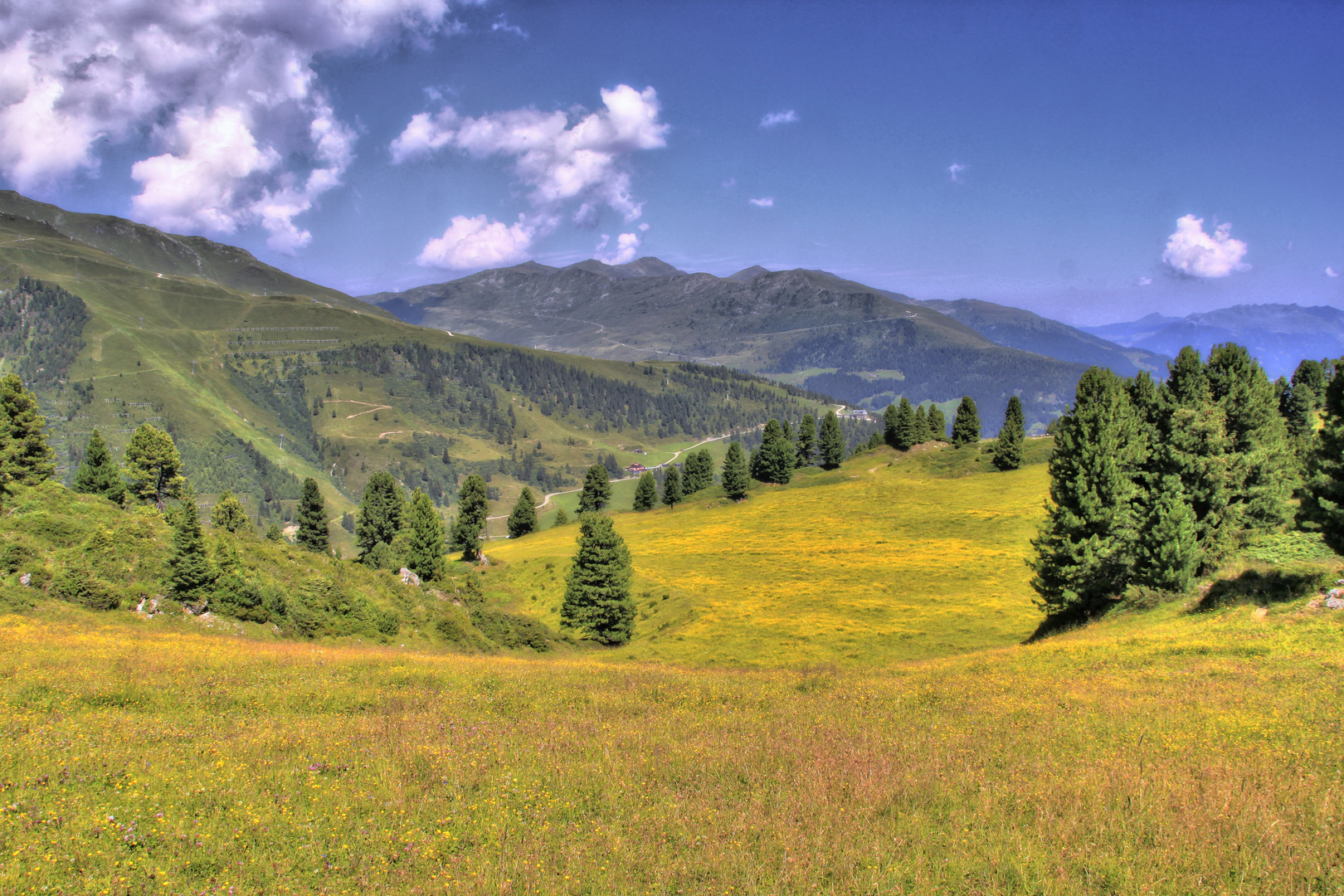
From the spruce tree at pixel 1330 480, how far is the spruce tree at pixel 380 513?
10199 cm

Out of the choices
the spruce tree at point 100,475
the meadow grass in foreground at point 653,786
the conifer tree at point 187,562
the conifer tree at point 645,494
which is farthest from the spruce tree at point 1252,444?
the conifer tree at point 645,494

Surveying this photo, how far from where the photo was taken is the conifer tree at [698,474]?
488 feet

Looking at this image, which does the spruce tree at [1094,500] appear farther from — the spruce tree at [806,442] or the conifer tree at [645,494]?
the spruce tree at [806,442]

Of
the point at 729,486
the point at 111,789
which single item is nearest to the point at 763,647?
the point at 111,789

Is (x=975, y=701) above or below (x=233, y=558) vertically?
above

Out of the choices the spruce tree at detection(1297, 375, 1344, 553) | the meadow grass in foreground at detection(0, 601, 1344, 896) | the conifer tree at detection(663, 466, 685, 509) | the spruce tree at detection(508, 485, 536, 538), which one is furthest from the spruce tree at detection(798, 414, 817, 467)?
the meadow grass in foreground at detection(0, 601, 1344, 896)

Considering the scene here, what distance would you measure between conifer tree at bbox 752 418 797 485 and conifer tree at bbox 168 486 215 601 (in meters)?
115

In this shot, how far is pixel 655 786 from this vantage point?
10.2 metres

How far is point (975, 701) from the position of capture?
1623 centimetres

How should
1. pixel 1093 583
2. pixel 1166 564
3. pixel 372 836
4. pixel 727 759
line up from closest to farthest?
1. pixel 372 836
2. pixel 727 759
3. pixel 1166 564
4. pixel 1093 583

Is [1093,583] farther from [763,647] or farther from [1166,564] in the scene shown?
[763,647]

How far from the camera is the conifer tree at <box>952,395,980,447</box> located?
133250mm

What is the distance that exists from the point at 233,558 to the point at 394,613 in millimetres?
9232

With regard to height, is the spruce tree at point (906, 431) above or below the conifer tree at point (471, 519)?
above
